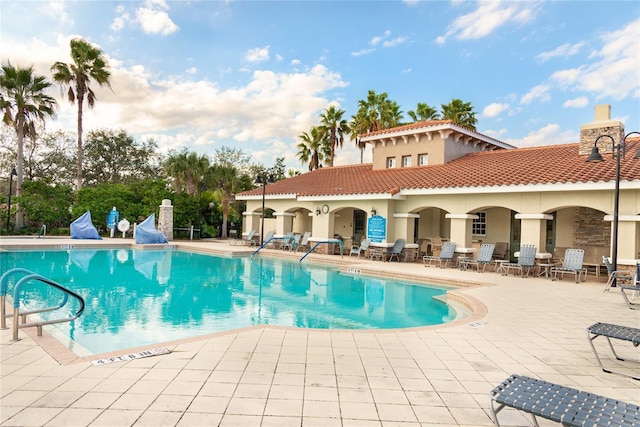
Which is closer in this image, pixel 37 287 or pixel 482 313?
pixel 482 313

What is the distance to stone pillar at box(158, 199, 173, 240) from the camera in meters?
26.7

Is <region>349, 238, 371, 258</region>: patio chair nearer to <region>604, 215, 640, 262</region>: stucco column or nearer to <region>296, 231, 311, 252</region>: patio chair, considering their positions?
<region>296, 231, 311, 252</region>: patio chair

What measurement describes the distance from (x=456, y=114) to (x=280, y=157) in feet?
74.0

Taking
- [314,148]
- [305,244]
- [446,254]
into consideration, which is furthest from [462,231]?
[314,148]

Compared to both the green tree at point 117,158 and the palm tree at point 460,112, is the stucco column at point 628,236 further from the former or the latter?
the green tree at point 117,158

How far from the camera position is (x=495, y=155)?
19.5 metres

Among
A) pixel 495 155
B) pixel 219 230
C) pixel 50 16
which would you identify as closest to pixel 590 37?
pixel 495 155

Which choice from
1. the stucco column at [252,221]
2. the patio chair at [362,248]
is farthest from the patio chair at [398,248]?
the stucco column at [252,221]

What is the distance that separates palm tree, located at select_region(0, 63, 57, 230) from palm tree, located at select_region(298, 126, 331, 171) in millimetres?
19598

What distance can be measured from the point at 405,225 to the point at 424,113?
1641cm

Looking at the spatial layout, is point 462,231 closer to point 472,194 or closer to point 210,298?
point 472,194

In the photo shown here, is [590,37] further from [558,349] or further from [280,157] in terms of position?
[280,157]

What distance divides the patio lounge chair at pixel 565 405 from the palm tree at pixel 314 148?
110ft

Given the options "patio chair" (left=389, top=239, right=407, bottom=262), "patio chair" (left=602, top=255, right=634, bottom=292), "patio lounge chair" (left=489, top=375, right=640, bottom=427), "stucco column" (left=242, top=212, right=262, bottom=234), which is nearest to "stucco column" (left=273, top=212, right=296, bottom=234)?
"stucco column" (left=242, top=212, right=262, bottom=234)
